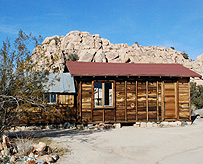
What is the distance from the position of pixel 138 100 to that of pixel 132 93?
69 cm

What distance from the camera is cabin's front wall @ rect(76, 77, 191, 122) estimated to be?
1566cm

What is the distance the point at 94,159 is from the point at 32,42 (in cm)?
626

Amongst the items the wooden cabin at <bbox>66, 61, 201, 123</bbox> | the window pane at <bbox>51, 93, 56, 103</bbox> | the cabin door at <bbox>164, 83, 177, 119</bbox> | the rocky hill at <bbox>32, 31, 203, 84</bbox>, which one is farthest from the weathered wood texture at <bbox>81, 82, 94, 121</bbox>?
the rocky hill at <bbox>32, 31, 203, 84</bbox>

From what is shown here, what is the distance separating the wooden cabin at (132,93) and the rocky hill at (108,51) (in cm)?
3515

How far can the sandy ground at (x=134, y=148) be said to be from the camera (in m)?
8.26

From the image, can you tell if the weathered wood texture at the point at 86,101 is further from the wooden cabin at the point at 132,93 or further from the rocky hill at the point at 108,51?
the rocky hill at the point at 108,51

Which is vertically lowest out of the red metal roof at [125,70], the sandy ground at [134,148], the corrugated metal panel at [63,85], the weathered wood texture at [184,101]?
the sandy ground at [134,148]

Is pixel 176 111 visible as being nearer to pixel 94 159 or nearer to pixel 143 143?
pixel 143 143

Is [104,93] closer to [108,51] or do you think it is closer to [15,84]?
[15,84]

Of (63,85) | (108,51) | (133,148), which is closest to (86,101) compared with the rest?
(63,85)

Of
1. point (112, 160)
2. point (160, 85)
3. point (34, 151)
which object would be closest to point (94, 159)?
point (112, 160)

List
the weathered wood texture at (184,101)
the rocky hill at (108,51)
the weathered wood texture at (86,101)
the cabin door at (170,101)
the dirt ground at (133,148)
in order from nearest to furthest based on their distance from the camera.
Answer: the dirt ground at (133,148) → the weathered wood texture at (86,101) → the cabin door at (170,101) → the weathered wood texture at (184,101) → the rocky hill at (108,51)

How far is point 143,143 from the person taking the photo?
11117mm

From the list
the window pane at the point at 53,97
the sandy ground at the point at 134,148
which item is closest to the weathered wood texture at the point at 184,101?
the sandy ground at the point at 134,148
